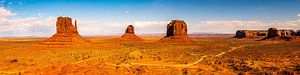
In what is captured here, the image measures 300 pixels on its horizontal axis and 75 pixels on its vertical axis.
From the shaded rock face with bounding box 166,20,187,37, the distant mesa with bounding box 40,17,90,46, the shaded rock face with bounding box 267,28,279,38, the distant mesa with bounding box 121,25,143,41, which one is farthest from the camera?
the shaded rock face with bounding box 267,28,279,38

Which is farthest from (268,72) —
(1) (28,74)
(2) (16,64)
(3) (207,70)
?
(2) (16,64)

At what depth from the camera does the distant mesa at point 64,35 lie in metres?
98.5

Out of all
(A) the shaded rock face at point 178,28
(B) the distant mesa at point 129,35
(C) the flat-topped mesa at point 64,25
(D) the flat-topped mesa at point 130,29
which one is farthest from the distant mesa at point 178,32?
(D) the flat-topped mesa at point 130,29

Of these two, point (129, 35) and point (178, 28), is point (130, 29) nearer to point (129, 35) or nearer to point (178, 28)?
point (129, 35)

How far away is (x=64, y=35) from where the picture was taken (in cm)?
10094

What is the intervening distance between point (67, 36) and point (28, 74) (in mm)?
58263

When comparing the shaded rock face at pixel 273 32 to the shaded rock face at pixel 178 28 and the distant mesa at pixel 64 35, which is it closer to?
the shaded rock face at pixel 178 28

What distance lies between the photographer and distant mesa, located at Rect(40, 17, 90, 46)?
98.5m

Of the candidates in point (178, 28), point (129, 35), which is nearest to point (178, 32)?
point (178, 28)

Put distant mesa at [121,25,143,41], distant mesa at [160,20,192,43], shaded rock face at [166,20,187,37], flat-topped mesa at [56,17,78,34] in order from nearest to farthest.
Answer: flat-topped mesa at [56,17,78,34]
distant mesa at [160,20,192,43]
shaded rock face at [166,20,187,37]
distant mesa at [121,25,143,41]

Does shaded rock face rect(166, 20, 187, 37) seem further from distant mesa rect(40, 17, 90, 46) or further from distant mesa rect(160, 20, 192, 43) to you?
distant mesa rect(40, 17, 90, 46)

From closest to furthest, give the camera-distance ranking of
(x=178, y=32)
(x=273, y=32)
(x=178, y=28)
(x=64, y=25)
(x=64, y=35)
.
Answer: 1. (x=64, y=35)
2. (x=64, y=25)
3. (x=178, y=32)
4. (x=178, y=28)
5. (x=273, y=32)

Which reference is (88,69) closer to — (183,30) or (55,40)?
(55,40)

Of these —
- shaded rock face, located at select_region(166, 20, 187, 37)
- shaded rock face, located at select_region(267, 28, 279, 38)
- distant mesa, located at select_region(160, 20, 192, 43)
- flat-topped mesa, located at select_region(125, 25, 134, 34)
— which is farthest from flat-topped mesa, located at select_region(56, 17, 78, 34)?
shaded rock face, located at select_region(267, 28, 279, 38)
